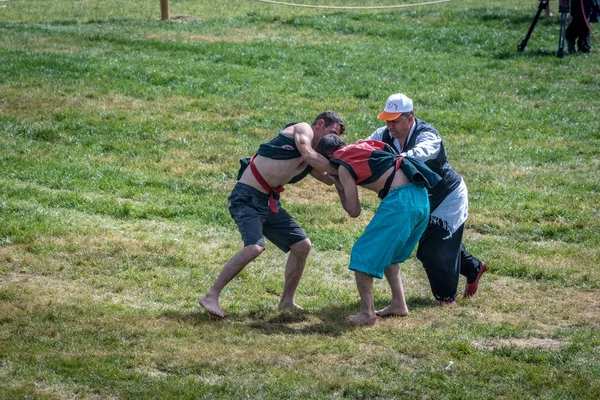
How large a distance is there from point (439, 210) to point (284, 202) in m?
3.38

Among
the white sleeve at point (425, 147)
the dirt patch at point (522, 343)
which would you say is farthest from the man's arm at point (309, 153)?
the dirt patch at point (522, 343)

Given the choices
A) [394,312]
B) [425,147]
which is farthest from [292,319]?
[425,147]

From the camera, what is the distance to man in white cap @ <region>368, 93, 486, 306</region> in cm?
762

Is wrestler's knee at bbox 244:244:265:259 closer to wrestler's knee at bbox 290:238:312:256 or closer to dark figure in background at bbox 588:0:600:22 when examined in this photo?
wrestler's knee at bbox 290:238:312:256

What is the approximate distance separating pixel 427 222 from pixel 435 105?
25.9 ft

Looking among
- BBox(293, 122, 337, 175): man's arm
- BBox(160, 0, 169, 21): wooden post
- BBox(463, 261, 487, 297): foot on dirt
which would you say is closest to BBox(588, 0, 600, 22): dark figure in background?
BBox(160, 0, 169, 21): wooden post

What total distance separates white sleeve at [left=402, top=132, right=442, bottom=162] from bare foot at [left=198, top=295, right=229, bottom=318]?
181cm

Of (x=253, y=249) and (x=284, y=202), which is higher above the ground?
(x=253, y=249)

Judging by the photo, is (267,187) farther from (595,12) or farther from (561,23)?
(595,12)

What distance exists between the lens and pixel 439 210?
7.82 m

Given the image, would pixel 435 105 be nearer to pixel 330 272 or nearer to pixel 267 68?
pixel 267 68

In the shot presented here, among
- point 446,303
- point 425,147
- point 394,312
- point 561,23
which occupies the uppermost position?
point 425,147

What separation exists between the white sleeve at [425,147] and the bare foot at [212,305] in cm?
181

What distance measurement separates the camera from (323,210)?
10664mm
